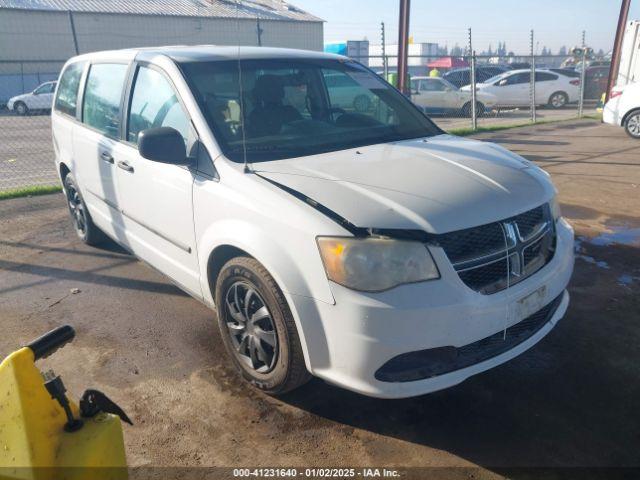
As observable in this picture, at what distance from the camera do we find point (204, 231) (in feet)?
10.6

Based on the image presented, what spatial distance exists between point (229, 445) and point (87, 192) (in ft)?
10.2

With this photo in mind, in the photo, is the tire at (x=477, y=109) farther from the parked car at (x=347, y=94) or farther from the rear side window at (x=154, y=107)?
the rear side window at (x=154, y=107)

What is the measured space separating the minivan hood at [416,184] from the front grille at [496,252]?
0.05m

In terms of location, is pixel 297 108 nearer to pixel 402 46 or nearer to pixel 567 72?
pixel 402 46

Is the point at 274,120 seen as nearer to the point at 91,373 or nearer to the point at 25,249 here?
the point at 91,373

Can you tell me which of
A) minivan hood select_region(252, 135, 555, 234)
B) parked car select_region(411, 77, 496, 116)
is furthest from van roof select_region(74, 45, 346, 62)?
parked car select_region(411, 77, 496, 116)

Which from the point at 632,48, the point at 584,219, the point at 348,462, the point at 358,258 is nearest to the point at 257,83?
the point at 358,258

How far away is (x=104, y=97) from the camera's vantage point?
4.53 m

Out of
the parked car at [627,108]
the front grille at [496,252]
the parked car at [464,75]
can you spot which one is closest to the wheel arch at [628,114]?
the parked car at [627,108]

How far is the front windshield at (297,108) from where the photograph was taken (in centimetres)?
338

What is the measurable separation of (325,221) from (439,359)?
0.84m

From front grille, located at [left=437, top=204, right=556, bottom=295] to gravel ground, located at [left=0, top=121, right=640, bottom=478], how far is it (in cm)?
72

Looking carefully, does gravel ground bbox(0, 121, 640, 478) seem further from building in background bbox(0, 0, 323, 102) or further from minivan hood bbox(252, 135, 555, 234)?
building in background bbox(0, 0, 323, 102)

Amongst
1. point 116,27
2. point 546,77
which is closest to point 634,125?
point 546,77
